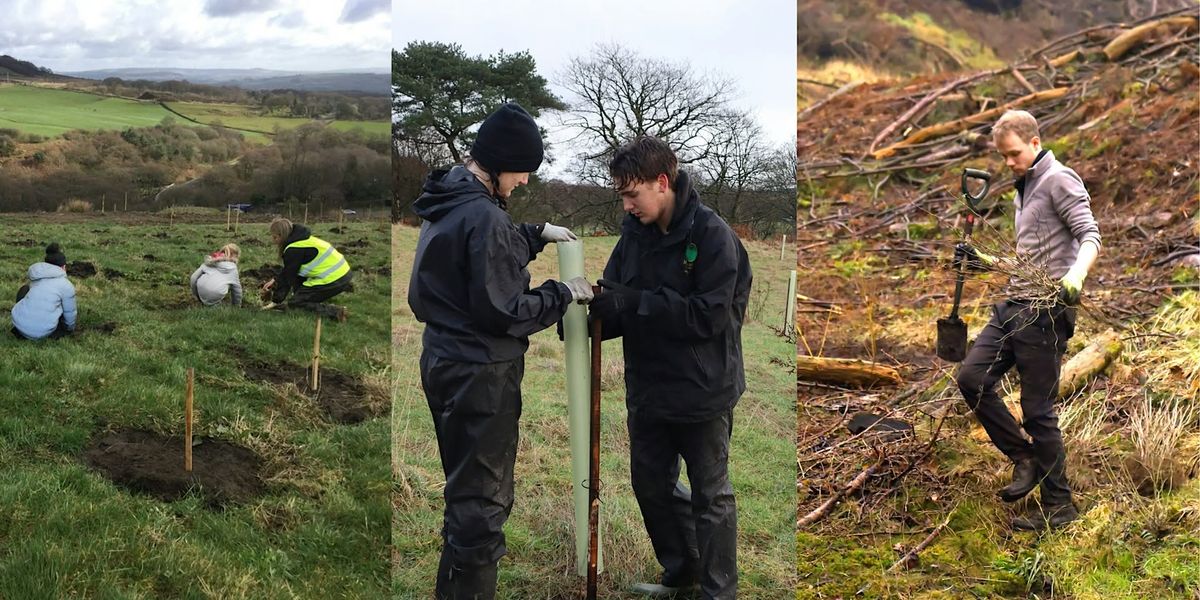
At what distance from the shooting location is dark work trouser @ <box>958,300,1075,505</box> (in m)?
4.84

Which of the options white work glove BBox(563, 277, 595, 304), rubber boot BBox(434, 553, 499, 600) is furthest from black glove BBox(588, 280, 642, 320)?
rubber boot BBox(434, 553, 499, 600)

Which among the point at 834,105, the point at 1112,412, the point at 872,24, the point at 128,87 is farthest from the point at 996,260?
the point at 872,24

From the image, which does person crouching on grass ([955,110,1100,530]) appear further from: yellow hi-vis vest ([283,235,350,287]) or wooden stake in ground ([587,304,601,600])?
yellow hi-vis vest ([283,235,350,287])

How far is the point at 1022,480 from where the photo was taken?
5.08m

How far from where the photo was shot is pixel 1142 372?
6.23m

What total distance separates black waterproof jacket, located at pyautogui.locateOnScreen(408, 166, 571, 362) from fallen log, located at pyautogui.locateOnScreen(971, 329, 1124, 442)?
3515mm

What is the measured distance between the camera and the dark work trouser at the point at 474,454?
364cm

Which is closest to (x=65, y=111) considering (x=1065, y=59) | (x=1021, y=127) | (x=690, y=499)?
(x=690, y=499)

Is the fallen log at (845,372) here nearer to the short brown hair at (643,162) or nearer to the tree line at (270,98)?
the tree line at (270,98)

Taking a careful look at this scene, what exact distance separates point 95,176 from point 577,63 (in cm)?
204

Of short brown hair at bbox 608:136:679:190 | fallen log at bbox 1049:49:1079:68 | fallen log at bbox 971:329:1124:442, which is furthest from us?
fallen log at bbox 1049:49:1079:68

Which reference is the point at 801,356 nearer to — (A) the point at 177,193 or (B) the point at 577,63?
(B) the point at 577,63

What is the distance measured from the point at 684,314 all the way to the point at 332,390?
6.67ft

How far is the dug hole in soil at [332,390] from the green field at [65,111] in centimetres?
116
